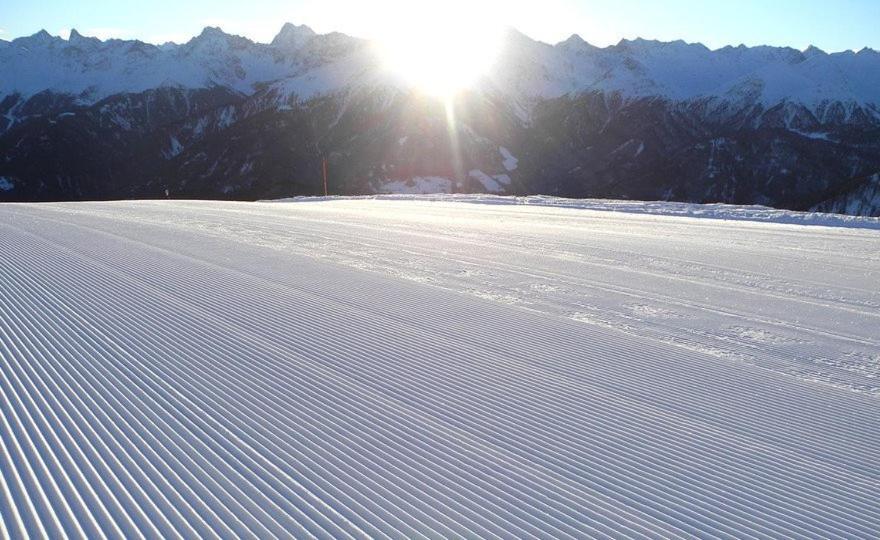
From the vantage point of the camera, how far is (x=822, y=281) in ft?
41.0

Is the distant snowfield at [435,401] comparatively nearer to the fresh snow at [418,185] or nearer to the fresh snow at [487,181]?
the fresh snow at [418,185]

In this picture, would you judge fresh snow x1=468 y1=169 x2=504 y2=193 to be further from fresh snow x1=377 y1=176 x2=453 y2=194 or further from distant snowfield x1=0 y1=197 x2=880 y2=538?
distant snowfield x1=0 y1=197 x2=880 y2=538

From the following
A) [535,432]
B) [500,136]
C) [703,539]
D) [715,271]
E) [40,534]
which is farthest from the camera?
[500,136]

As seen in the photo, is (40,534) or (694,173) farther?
(694,173)

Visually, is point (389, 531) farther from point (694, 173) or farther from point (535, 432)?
point (694, 173)

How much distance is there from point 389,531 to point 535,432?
1.92 m

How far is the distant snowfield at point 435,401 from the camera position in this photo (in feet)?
14.8

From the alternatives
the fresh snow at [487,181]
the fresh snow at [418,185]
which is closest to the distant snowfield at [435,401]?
the fresh snow at [418,185]

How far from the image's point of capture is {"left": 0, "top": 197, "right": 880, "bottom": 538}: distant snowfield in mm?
4500

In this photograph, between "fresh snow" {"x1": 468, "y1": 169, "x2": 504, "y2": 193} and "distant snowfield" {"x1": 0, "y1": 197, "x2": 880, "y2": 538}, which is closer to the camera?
→ "distant snowfield" {"x1": 0, "y1": 197, "x2": 880, "y2": 538}

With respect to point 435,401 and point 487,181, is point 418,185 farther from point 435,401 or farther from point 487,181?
point 435,401

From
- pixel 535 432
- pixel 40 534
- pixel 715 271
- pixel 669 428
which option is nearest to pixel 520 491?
pixel 535 432

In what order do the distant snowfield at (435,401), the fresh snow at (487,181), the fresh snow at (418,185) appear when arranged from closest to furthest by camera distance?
the distant snowfield at (435,401) < the fresh snow at (418,185) < the fresh snow at (487,181)

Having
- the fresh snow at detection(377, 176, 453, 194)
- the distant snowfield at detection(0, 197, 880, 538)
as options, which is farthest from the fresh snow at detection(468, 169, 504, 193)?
the distant snowfield at detection(0, 197, 880, 538)
